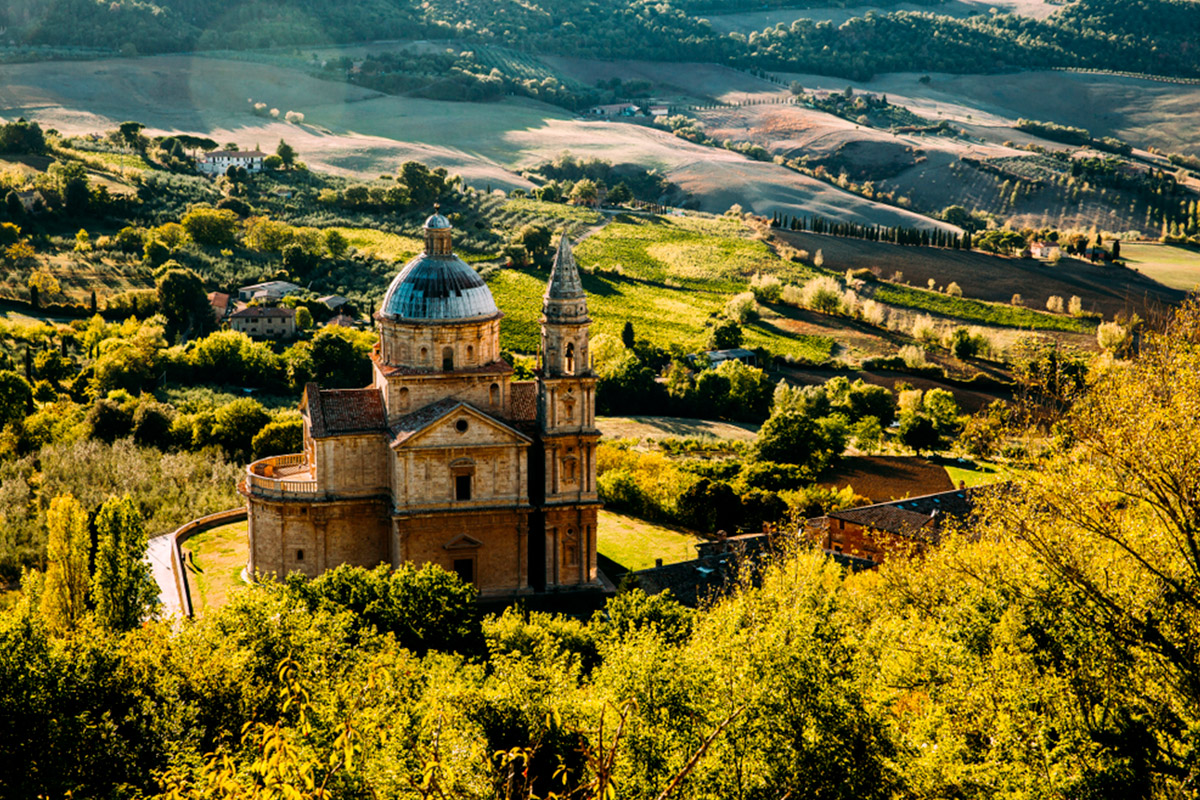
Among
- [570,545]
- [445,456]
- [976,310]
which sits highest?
[445,456]

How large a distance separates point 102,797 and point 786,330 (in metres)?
90.7

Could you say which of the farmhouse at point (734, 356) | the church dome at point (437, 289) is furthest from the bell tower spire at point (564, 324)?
the farmhouse at point (734, 356)

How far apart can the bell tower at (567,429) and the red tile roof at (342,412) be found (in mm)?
7368

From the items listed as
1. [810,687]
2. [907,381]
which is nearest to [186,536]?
[810,687]

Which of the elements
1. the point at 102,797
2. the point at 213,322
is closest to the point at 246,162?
the point at 213,322

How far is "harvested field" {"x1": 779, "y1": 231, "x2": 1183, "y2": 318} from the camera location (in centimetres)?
12794

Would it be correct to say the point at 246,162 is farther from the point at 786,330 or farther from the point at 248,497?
the point at 248,497

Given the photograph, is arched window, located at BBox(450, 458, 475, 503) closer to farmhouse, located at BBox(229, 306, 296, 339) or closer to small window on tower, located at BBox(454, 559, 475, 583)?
small window on tower, located at BBox(454, 559, 475, 583)

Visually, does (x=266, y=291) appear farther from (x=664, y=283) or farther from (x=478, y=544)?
(x=478, y=544)

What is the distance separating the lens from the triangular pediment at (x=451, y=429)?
2028 inches

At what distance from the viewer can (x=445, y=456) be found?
2062 inches

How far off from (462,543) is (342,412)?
25.5 feet

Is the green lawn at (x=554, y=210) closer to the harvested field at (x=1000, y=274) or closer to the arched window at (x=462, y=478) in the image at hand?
the harvested field at (x=1000, y=274)

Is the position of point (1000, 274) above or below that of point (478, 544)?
below
